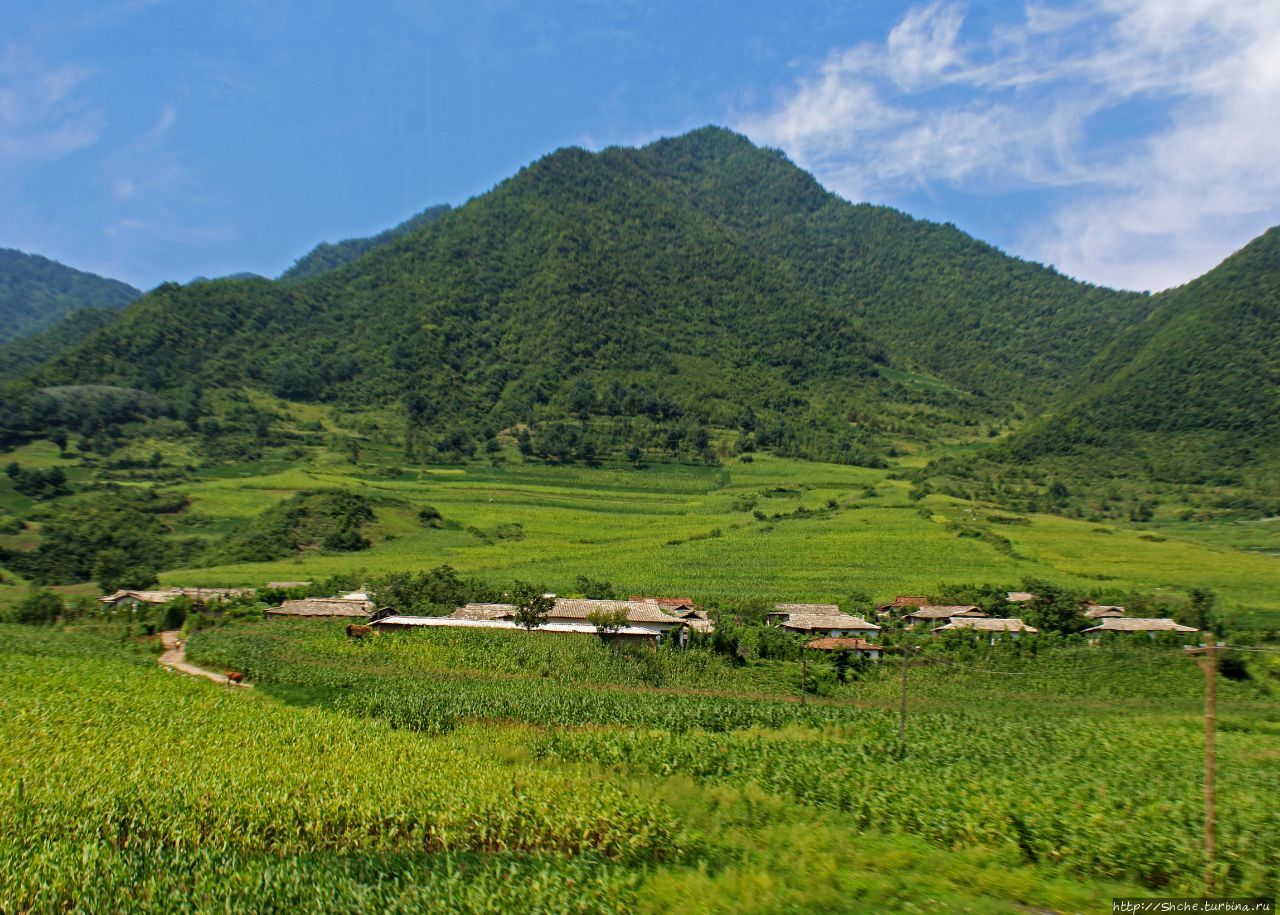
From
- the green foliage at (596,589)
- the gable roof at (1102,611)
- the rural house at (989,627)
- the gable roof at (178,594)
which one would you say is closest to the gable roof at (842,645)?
the rural house at (989,627)

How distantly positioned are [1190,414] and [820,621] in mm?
110672

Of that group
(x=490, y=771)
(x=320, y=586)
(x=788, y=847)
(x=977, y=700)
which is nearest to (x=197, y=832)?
(x=490, y=771)

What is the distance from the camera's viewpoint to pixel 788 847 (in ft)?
56.3

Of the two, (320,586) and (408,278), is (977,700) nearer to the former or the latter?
(320,586)

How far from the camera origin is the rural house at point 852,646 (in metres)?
44.9

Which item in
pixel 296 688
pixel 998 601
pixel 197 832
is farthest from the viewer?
pixel 998 601

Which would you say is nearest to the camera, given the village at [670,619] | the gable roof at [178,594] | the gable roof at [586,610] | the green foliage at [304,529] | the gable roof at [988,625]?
the village at [670,619]

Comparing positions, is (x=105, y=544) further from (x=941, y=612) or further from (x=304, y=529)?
(x=941, y=612)

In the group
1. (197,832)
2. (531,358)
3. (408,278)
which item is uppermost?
(408,278)

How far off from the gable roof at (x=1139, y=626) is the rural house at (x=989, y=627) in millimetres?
3736

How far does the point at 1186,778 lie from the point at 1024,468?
112m

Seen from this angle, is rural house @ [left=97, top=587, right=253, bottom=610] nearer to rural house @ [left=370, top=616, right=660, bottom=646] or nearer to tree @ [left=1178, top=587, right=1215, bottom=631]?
rural house @ [left=370, top=616, right=660, bottom=646]

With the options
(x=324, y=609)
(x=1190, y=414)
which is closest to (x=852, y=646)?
(x=324, y=609)

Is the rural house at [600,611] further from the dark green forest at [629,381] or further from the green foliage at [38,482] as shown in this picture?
the dark green forest at [629,381]
